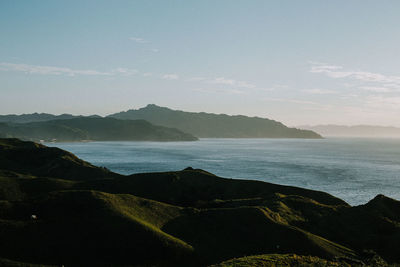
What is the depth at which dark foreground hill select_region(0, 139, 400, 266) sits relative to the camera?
40.3m

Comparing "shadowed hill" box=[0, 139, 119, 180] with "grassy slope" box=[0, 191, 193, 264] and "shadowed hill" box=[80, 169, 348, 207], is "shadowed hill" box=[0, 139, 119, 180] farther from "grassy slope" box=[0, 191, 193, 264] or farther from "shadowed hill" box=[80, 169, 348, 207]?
"grassy slope" box=[0, 191, 193, 264]

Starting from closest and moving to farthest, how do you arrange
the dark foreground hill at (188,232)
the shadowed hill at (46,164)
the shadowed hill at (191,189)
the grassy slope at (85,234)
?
1. the grassy slope at (85,234)
2. the dark foreground hill at (188,232)
3. the shadowed hill at (191,189)
4. the shadowed hill at (46,164)

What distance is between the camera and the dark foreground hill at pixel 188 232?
132ft

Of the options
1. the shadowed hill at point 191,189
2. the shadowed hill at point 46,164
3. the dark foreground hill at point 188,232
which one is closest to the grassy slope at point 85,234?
the dark foreground hill at point 188,232

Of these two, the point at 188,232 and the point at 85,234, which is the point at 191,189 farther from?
the point at 85,234

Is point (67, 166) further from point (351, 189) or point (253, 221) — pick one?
point (351, 189)

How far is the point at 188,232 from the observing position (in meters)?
49.8

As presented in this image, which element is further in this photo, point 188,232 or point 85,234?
point 188,232

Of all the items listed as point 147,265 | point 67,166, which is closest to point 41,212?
point 147,265

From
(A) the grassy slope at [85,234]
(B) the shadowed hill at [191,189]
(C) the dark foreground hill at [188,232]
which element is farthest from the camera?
(B) the shadowed hill at [191,189]

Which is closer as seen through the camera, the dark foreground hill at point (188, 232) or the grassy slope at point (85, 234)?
the grassy slope at point (85, 234)

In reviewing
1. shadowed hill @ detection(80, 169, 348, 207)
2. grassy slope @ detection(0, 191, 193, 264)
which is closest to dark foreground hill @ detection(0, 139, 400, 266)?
grassy slope @ detection(0, 191, 193, 264)

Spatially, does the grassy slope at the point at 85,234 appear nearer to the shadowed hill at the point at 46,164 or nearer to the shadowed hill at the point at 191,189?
the shadowed hill at the point at 191,189

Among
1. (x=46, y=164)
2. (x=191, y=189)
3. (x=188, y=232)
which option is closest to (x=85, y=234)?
(x=188, y=232)
